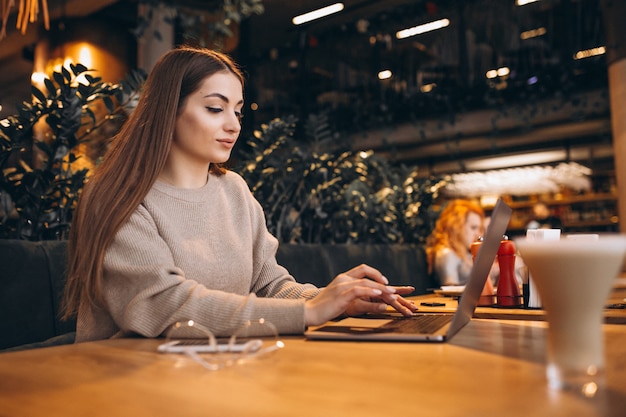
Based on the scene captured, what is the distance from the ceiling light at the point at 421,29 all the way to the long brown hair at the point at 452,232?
19.5ft

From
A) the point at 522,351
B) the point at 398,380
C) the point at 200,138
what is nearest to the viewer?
the point at 398,380

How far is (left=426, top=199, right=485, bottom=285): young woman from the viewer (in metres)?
4.03

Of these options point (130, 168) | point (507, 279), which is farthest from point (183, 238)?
point (507, 279)

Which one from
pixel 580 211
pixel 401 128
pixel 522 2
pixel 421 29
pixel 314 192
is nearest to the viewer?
pixel 314 192

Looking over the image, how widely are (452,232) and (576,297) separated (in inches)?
140

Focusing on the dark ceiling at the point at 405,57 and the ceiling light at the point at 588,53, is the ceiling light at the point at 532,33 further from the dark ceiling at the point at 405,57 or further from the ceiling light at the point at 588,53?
the ceiling light at the point at 588,53

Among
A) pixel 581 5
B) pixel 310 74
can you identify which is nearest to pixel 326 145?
pixel 581 5

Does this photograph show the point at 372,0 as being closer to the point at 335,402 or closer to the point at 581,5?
the point at 581,5

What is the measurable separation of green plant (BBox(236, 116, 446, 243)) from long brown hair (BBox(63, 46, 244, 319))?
1592mm

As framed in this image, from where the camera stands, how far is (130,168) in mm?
1493

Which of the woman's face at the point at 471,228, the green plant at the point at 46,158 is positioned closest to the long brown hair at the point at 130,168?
the green plant at the point at 46,158

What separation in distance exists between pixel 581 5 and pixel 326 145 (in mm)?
5081

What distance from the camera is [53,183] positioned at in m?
2.16

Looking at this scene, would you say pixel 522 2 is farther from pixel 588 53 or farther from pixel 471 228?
pixel 471 228
